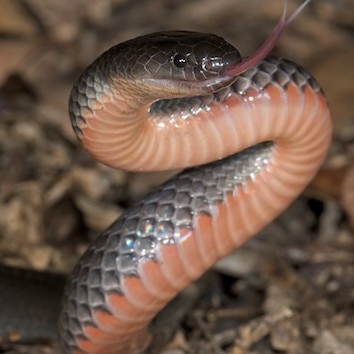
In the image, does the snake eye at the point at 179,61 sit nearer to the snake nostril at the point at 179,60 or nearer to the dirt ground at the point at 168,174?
the snake nostril at the point at 179,60

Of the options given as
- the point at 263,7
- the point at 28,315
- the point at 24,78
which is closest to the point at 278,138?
the point at 28,315

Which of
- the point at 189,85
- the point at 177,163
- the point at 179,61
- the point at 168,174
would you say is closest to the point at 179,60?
the point at 179,61

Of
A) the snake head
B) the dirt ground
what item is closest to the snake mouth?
the snake head

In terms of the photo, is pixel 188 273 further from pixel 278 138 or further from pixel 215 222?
pixel 278 138

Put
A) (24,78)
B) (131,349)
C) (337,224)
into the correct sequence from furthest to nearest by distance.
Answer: (24,78)
(337,224)
(131,349)

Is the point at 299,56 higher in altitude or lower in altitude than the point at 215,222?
higher

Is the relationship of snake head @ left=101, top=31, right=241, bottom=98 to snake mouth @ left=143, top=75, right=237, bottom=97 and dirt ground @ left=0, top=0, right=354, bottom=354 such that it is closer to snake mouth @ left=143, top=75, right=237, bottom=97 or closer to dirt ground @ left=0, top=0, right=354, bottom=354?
snake mouth @ left=143, top=75, right=237, bottom=97
